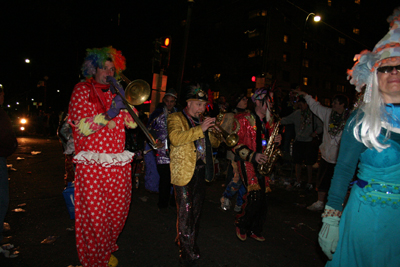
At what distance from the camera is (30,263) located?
2.88m

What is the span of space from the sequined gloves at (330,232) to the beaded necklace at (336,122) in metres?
3.62

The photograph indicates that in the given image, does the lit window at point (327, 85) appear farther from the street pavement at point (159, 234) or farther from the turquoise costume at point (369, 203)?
the turquoise costume at point (369, 203)

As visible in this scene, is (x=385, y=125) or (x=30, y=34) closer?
(x=385, y=125)

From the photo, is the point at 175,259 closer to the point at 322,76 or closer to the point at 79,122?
the point at 79,122

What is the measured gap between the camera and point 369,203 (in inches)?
62.5

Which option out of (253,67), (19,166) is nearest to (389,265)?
(19,166)

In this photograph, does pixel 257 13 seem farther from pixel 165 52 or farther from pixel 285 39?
pixel 165 52

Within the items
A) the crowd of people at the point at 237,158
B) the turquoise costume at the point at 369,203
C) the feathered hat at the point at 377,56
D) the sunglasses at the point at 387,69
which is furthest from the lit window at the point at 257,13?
the turquoise costume at the point at 369,203

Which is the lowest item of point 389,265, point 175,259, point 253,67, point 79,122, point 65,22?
point 175,259

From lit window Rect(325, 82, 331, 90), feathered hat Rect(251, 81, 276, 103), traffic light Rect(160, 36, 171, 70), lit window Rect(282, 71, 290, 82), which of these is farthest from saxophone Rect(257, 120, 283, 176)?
lit window Rect(325, 82, 331, 90)

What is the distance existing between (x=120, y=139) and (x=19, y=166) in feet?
23.6

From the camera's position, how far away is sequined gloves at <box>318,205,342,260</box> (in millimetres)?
1632

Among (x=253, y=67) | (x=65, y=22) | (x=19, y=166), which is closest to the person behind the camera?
(x=19, y=166)

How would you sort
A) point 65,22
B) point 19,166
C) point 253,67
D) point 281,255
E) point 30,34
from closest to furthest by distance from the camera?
point 281,255 < point 19,166 < point 65,22 < point 30,34 < point 253,67
